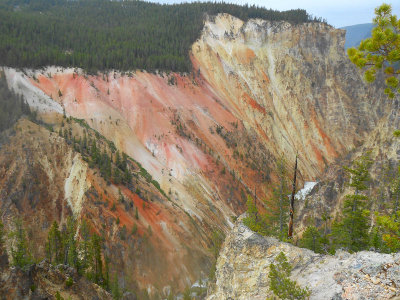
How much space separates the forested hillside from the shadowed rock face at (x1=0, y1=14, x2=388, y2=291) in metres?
2.91

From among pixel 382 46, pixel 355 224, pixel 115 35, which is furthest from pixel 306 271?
pixel 115 35

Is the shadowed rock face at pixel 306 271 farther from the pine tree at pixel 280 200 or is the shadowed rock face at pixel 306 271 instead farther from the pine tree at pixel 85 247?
the pine tree at pixel 85 247

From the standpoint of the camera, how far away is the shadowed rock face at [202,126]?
29406 millimetres

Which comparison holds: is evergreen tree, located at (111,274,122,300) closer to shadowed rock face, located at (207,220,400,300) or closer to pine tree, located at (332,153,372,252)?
shadowed rock face, located at (207,220,400,300)

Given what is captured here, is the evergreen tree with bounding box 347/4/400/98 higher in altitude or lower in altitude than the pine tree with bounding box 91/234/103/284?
higher

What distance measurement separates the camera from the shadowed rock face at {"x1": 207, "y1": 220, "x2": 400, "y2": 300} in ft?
29.2

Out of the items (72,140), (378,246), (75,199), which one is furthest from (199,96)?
(378,246)

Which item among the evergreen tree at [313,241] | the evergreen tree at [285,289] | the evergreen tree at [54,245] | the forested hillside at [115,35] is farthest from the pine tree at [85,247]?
the forested hillside at [115,35]

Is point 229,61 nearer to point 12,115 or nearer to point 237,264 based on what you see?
point 12,115

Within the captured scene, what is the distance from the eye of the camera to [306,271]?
11.6 meters

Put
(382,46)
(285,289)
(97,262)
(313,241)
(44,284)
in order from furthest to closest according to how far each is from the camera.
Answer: (97,262), (313,241), (44,284), (285,289), (382,46)

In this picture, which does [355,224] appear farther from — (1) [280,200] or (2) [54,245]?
(2) [54,245]

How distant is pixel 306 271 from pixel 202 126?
42.5 metres

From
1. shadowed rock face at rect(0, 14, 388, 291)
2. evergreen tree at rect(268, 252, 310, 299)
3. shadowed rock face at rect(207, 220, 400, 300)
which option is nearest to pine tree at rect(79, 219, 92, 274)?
shadowed rock face at rect(0, 14, 388, 291)
